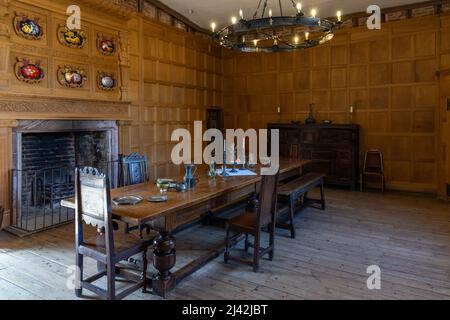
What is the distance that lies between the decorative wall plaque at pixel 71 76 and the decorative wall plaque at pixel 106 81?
0.28 meters

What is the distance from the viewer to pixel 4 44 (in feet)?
13.5

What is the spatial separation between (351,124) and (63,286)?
19.0 ft

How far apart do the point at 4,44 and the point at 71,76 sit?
0.97 meters

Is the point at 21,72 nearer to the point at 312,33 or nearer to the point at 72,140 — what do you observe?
the point at 72,140

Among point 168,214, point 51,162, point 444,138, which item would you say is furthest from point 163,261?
point 444,138

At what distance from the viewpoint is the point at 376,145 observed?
22.5ft

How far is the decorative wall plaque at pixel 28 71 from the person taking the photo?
4305 mm

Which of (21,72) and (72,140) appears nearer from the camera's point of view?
(21,72)

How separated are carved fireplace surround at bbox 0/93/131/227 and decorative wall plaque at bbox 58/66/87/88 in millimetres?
246

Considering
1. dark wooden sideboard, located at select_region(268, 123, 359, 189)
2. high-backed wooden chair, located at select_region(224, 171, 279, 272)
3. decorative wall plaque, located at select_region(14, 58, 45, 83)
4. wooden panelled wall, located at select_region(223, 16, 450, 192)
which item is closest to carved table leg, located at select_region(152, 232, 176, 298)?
high-backed wooden chair, located at select_region(224, 171, 279, 272)

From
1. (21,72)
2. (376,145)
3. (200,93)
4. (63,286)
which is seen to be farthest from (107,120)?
(376,145)

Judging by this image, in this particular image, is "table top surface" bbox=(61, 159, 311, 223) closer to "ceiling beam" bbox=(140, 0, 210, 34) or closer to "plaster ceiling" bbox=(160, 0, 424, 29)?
"plaster ceiling" bbox=(160, 0, 424, 29)

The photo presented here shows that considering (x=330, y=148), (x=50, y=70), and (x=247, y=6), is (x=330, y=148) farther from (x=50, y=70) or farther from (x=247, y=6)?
(x=50, y=70)

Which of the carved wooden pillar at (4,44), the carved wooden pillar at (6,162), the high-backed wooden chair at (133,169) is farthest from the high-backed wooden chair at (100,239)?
the carved wooden pillar at (4,44)
